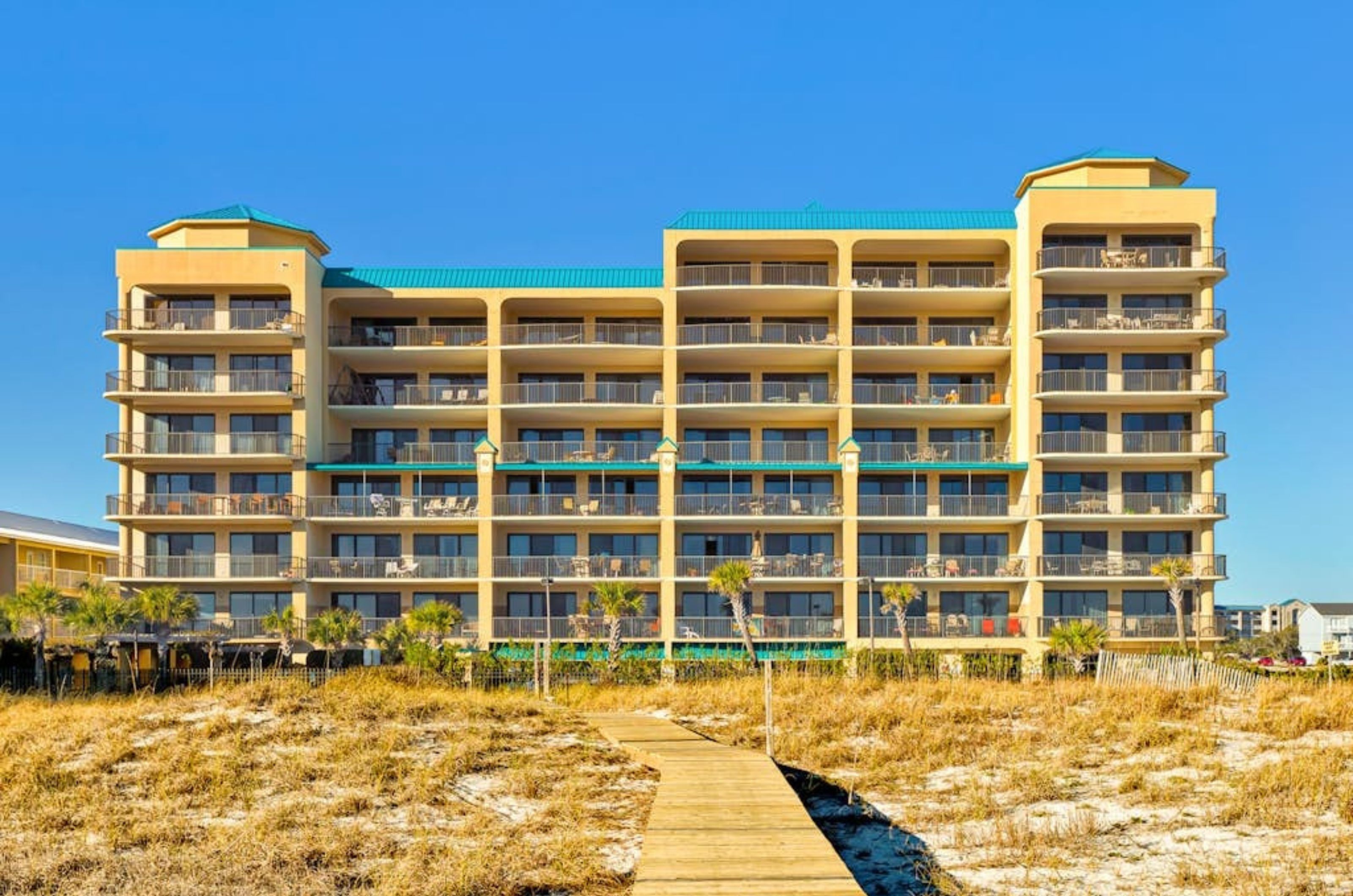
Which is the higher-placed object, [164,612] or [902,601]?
[902,601]

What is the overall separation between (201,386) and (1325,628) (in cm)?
12241

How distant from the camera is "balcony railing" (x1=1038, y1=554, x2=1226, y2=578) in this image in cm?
5019

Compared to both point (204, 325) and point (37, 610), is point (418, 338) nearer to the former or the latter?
point (204, 325)

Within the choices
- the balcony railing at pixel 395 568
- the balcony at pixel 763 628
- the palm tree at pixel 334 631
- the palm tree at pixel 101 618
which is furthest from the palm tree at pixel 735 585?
the palm tree at pixel 101 618

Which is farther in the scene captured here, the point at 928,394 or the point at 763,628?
the point at 928,394

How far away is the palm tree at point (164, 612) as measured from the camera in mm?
46875

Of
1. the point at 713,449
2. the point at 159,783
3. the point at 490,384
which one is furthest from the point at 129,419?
the point at 159,783

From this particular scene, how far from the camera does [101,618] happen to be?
144ft

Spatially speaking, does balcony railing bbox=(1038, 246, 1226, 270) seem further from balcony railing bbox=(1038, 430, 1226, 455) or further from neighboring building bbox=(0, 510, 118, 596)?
neighboring building bbox=(0, 510, 118, 596)

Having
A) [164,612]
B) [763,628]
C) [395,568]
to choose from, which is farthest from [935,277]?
[164,612]

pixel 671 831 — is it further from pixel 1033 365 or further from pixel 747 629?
pixel 1033 365

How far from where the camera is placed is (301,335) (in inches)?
2021

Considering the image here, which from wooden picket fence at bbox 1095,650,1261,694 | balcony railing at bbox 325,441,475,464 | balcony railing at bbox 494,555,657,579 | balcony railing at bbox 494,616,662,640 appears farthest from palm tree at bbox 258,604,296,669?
wooden picket fence at bbox 1095,650,1261,694

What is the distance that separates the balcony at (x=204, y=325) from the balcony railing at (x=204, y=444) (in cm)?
407
